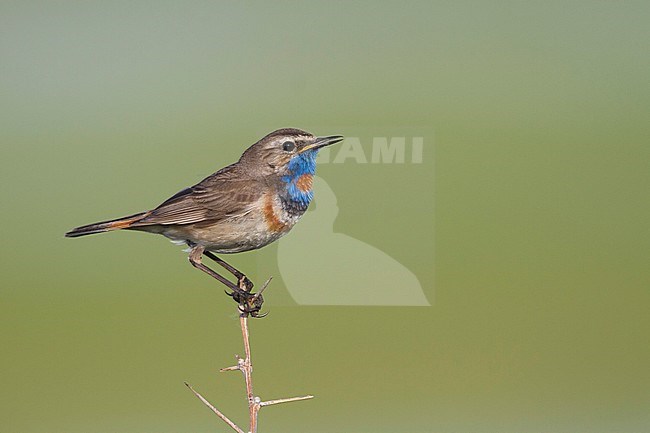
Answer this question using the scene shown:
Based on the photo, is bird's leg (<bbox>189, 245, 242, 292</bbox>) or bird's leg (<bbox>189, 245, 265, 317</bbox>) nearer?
Answer: bird's leg (<bbox>189, 245, 265, 317</bbox>)

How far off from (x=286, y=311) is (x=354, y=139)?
6902mm

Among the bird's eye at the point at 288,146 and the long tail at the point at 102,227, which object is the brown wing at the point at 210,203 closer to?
the long tail at the point at 102,227

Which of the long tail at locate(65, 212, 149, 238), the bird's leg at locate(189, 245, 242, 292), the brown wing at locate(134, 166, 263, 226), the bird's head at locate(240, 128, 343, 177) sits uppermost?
the bird's head at locate(240, 128, 343, 177)

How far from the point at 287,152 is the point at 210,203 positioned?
393 mm

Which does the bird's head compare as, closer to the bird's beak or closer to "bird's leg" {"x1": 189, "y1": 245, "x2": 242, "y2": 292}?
the bird's beak

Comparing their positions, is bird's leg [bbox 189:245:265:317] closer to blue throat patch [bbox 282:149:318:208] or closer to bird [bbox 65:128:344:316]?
bird [bbox 65:128:344:316]

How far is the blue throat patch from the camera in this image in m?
4.14

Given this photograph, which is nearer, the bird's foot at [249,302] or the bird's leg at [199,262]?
the bird's foot at [249,302]

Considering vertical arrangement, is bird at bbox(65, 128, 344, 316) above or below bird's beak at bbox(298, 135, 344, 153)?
below

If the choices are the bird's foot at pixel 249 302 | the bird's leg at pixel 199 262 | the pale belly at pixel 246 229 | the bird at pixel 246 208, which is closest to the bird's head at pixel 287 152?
the bird at pixel 246 208

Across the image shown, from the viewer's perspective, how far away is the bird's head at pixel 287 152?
4.12 metres

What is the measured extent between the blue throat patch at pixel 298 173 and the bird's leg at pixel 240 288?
1.34ft

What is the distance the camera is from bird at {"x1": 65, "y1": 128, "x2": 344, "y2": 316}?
4.09 m

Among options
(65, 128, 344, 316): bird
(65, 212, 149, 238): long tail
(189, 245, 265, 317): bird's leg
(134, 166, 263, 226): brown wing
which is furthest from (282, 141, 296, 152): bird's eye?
(65, 212, 149, 238): long tail
